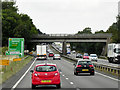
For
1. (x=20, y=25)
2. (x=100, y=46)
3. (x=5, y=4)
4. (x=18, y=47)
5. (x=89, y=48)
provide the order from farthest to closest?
1. (x=89, y=48)
2. (x=100, y=46)
3. (x=5, y=4)
4. (x=20, y=25)
5. (x=18, y=47)

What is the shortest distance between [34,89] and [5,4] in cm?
12122

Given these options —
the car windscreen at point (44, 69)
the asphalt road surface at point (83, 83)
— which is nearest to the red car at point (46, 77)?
the car windscreen at point (44, 69)

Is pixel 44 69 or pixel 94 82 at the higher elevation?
pixel 44 69

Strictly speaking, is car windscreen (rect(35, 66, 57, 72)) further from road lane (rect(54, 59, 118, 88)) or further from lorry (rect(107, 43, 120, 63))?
lorry (rect(107, 43, 120, 63))

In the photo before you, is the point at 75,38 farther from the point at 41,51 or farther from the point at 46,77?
the point at 46,77

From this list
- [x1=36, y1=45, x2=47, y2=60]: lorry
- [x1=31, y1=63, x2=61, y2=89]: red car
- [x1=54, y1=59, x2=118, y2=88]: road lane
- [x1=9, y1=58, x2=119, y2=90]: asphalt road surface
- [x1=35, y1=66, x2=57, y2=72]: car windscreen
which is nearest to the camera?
[x1=31, y1=63, x2=61, y2=89]: red car

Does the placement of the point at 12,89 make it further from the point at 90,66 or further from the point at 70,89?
the point at 90,66

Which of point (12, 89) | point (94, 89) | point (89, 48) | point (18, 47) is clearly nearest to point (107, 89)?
point (94, 89)

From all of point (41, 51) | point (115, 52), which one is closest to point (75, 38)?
point (41, 51)

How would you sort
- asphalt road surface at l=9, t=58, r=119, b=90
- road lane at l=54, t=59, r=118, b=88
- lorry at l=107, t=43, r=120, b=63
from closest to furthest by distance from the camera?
1. asphalt road surface at l=9, t=58, r=119, b=90
2. road lane at l=54, t=59, r=118, b=88
3. lorry at l=107, t=43, r=120, b=63

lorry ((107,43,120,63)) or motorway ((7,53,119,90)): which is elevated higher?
lorry ((107,43,120,63))

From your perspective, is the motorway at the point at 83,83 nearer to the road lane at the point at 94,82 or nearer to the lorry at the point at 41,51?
the road lane at the point at 94,82

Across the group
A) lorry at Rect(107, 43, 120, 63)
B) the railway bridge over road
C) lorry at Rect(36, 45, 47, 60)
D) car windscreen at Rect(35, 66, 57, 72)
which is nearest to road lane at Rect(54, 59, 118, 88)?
car windscreen at Rect(35, 66, 57, 72)

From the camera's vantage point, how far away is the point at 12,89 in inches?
687
